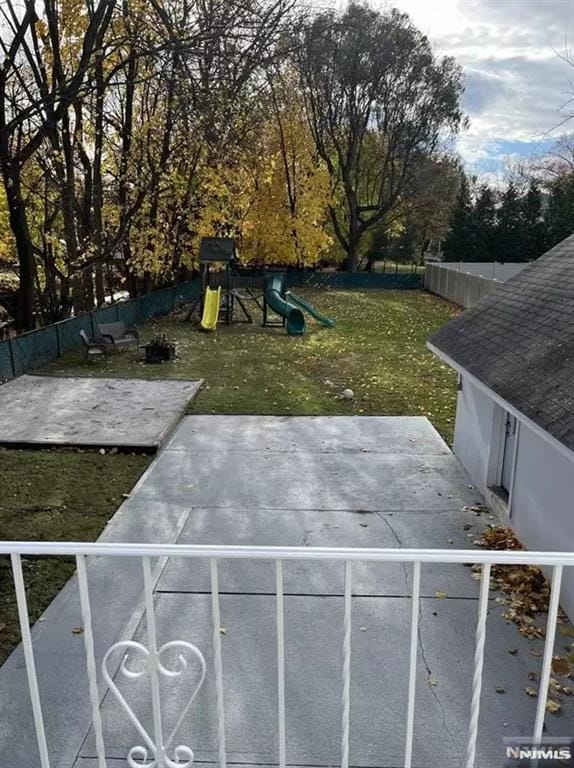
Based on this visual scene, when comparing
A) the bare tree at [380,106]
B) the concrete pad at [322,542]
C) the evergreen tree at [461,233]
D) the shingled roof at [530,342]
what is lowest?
the concrete pad at [322,542]

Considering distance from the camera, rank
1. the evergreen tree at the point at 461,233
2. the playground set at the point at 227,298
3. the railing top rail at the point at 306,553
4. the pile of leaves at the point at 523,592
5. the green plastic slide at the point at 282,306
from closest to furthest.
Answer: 1. the railing top rail at the point at 306,553
2. the pile of leaves at the point at 523,592
3. the green plastic slide at the point at 282,306
4. the playground set at the point at 227,298
5. the evergreen tree at the point at 461,233

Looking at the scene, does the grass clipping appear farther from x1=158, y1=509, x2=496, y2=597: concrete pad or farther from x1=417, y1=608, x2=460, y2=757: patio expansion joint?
x1=417, y1=608, x2=460, y2=757: patio expansion joint

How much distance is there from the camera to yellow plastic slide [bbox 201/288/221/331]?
17.1 meters

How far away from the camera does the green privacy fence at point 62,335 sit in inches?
433

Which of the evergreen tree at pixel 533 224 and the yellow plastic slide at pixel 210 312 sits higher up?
the evergreen tree at pixel 533 224

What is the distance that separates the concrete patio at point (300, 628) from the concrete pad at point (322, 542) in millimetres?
16

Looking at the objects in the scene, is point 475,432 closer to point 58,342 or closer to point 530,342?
point 530,342

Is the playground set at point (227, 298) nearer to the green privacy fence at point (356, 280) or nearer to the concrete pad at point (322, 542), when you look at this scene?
the concrete pad at point (322, 542)

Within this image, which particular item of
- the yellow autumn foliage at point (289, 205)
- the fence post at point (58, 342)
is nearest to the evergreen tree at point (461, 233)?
the yellow autumn foliage at point (289, 205)

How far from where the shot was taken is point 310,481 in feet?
22.0

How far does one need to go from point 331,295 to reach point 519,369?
76.5 ft

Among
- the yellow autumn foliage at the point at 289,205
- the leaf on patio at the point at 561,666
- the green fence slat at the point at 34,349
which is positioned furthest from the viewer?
the yellow autumn foliage at the point at 289,205

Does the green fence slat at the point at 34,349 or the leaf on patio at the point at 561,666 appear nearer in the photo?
the leaf on patio at the point at 561,666

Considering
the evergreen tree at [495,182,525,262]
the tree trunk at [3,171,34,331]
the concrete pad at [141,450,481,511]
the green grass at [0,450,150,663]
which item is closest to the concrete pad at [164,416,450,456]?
the concrete pad at [141,450,481,511]
